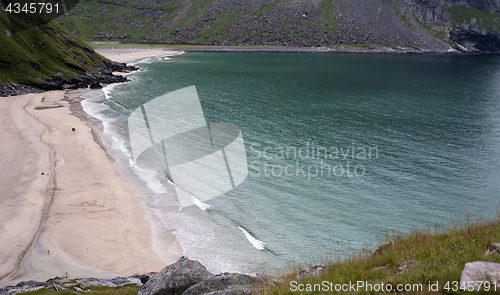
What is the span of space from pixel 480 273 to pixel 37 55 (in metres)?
83.4

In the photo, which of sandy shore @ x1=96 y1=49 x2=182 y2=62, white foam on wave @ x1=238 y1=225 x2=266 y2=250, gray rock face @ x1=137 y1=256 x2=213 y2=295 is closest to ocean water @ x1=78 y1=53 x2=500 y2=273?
white foam on wave @ x1=238 y1=225 x2=266 y2=250

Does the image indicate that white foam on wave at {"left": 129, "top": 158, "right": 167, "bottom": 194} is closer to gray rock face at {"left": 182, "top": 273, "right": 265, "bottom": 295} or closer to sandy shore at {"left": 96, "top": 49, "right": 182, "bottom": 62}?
gray rock face at {"left": 182, "top": 273, "right": 265, "bottom": 295}

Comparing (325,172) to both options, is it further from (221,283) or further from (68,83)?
(68,83)

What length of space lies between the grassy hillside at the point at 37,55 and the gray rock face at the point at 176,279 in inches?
2509

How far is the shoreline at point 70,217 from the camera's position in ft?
52.8

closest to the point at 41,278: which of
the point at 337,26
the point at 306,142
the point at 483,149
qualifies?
the point at 306,142

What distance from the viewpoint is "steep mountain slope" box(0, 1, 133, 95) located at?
61625 mm

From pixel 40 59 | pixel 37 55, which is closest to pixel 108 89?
pixel 40 59

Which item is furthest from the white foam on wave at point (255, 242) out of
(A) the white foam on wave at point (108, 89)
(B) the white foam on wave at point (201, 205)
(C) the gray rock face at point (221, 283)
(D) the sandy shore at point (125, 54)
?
(D) the sandy shore at point (125, 54)

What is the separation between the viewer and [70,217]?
20.1 metres

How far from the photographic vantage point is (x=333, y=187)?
984 inches

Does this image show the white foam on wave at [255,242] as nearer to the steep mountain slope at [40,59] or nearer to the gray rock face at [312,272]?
the gray rock face at [312,272]

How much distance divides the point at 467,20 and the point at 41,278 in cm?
24823

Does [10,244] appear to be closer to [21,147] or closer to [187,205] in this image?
[187,205]
